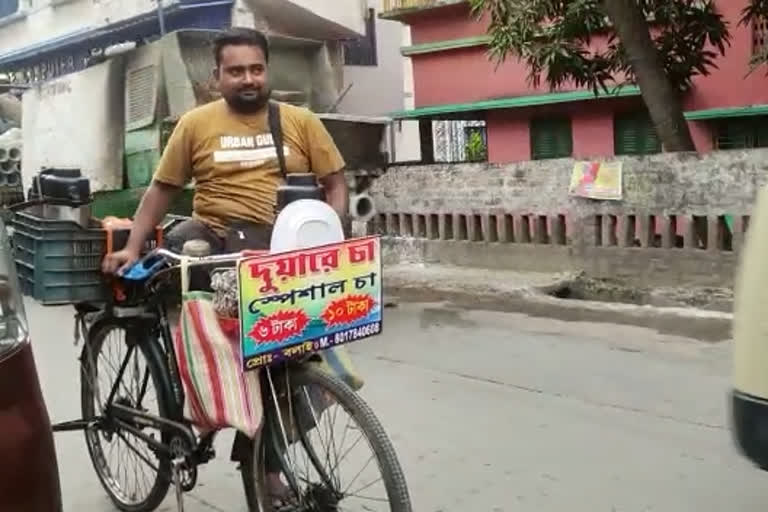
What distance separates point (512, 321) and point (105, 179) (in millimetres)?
6283

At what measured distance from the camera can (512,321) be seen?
283 inches

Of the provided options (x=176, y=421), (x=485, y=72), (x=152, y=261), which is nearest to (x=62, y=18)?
(x=485, y=72)

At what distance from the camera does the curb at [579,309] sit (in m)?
6.63

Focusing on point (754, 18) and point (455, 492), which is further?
point (754, 18)

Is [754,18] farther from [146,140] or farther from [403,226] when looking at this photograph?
Answer: [146,140]

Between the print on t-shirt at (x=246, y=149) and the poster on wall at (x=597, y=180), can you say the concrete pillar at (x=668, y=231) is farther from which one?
the print on t-shirt at (x=246, y=149)

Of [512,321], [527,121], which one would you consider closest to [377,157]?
[512,321]

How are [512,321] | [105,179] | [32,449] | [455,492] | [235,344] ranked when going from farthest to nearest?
[105,179] → [512,321] → [455,492] → [235,344] → [32,449]

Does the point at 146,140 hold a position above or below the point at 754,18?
below

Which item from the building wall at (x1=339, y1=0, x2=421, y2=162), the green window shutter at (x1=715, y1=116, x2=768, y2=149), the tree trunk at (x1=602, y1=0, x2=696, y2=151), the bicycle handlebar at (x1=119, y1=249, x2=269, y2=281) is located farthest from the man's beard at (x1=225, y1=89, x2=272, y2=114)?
the building wall at (x1=339, y1=0, x2=421, y2=162)

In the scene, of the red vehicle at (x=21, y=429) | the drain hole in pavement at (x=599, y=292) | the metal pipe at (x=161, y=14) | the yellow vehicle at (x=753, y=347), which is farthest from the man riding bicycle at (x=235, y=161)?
the metal pipe at (x=161, y=14)

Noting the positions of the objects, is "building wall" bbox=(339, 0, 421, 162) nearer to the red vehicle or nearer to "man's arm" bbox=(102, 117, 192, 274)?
"man's arm" bbox=(102, 117, 192, 274)

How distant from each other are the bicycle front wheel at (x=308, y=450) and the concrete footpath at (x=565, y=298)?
4.08 m

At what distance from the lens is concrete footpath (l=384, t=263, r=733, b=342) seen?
687cm
